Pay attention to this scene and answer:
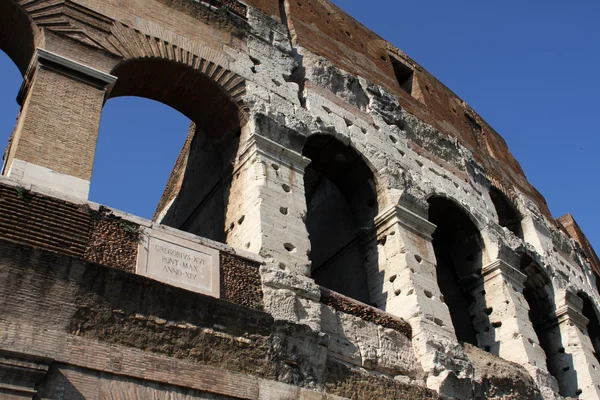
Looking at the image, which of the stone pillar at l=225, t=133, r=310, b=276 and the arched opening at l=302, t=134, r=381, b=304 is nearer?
the stone pillar at l=225, t=133, r=310, b=276

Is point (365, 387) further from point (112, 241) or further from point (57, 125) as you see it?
point (57, 125)

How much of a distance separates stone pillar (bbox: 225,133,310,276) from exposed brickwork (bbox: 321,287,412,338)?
418 millimetres

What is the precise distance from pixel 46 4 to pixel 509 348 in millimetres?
7453

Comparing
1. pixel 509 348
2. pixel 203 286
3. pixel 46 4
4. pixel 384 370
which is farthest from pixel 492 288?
pixel 46 4

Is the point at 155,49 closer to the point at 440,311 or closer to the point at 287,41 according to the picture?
the point at 287,41

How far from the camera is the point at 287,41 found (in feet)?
32.8

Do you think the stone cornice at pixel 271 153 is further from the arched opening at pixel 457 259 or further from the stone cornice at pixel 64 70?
the arched opening at pixel 457 259

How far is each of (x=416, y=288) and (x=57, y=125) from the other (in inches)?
180

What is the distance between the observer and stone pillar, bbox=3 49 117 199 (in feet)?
20.3

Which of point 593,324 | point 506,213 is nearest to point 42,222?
point 506,213

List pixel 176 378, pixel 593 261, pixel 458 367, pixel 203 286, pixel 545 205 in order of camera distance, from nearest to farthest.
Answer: pixel 176 378 < pixel 203 286 < pixel 458 367 < pixel 545 205 < pixel 593 261

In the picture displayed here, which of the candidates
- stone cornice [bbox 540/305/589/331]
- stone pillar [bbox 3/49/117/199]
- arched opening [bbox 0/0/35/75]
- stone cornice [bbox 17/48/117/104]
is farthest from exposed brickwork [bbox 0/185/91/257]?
stone cornice [bbox 540/305/589/331]

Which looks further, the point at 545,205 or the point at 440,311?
the point at 545,205

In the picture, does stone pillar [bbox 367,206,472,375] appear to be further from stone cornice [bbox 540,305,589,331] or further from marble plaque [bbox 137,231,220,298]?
stone cornice [bbox 540,305,589,331]
